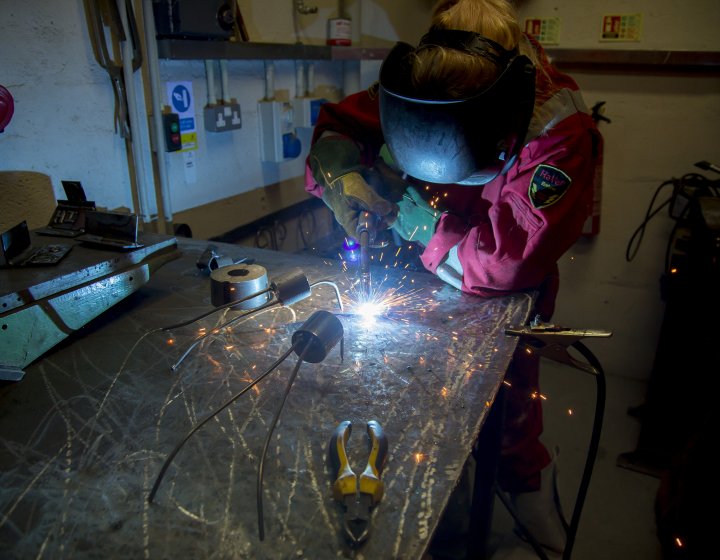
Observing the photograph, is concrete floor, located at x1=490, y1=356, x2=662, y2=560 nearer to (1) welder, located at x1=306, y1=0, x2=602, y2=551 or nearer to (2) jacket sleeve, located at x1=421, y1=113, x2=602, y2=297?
(1) welder, located at x1=306, y1=0, x2=602, y2=551

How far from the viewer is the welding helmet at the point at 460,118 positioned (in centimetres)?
103

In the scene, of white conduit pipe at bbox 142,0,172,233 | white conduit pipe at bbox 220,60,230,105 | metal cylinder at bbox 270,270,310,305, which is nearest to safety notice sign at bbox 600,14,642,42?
white conduit pipe at bbox 220,60,230,105

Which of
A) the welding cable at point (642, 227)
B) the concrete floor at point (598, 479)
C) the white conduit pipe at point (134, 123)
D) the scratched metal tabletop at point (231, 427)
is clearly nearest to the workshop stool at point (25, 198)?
the white conduit pipe at point (134, 123)

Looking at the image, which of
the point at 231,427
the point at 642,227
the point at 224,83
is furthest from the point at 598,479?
the point at 224,83

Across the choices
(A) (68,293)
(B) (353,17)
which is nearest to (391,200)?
(A) (68,293)

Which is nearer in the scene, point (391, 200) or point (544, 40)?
point (391, 200)

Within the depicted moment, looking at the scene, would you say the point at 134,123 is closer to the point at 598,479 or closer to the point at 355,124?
the point at 355,124

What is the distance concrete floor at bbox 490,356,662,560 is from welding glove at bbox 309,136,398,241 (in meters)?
1.27

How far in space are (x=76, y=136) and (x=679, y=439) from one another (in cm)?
268

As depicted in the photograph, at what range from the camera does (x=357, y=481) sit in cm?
71

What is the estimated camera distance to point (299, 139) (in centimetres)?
271

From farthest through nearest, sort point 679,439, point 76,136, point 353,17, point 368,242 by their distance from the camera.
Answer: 1. point 353,17
2. point 679,439
3. point 76,136
4. point 368,242

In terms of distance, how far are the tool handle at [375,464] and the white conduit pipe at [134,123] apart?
1.44 meters

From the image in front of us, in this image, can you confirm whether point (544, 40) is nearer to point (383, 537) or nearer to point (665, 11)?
point (665, 11)
